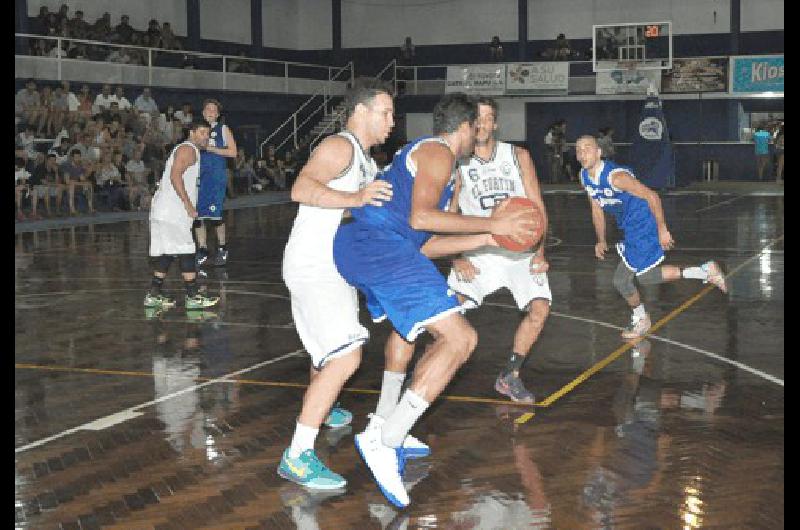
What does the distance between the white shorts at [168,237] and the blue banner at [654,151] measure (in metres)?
23.2

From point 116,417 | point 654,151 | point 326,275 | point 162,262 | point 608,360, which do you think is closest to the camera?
point 326,275

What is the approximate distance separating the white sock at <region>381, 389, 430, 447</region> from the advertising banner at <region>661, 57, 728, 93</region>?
100 ft

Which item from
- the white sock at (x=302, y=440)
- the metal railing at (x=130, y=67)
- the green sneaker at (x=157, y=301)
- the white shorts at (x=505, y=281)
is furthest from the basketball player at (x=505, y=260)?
the metal railing at (x=130, y=67)

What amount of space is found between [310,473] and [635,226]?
4978 mm

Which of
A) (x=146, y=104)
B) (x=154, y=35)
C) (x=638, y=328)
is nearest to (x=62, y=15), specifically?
(x=154, y=35)

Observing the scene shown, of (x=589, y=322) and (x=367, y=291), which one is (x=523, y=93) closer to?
(x=589, y=322)

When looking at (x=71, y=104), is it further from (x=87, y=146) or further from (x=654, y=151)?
(x=654, y=151)

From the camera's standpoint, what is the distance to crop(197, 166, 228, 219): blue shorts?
14.6 m

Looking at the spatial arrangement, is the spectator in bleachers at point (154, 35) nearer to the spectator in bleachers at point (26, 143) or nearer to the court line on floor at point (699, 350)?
the spectator in bleachers at point (26, 143)

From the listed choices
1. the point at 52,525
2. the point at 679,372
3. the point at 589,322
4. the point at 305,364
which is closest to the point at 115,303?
the point at 305,364

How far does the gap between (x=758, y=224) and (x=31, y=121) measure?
14.5 metres

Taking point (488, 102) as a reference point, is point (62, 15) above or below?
above

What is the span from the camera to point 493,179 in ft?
25.1
